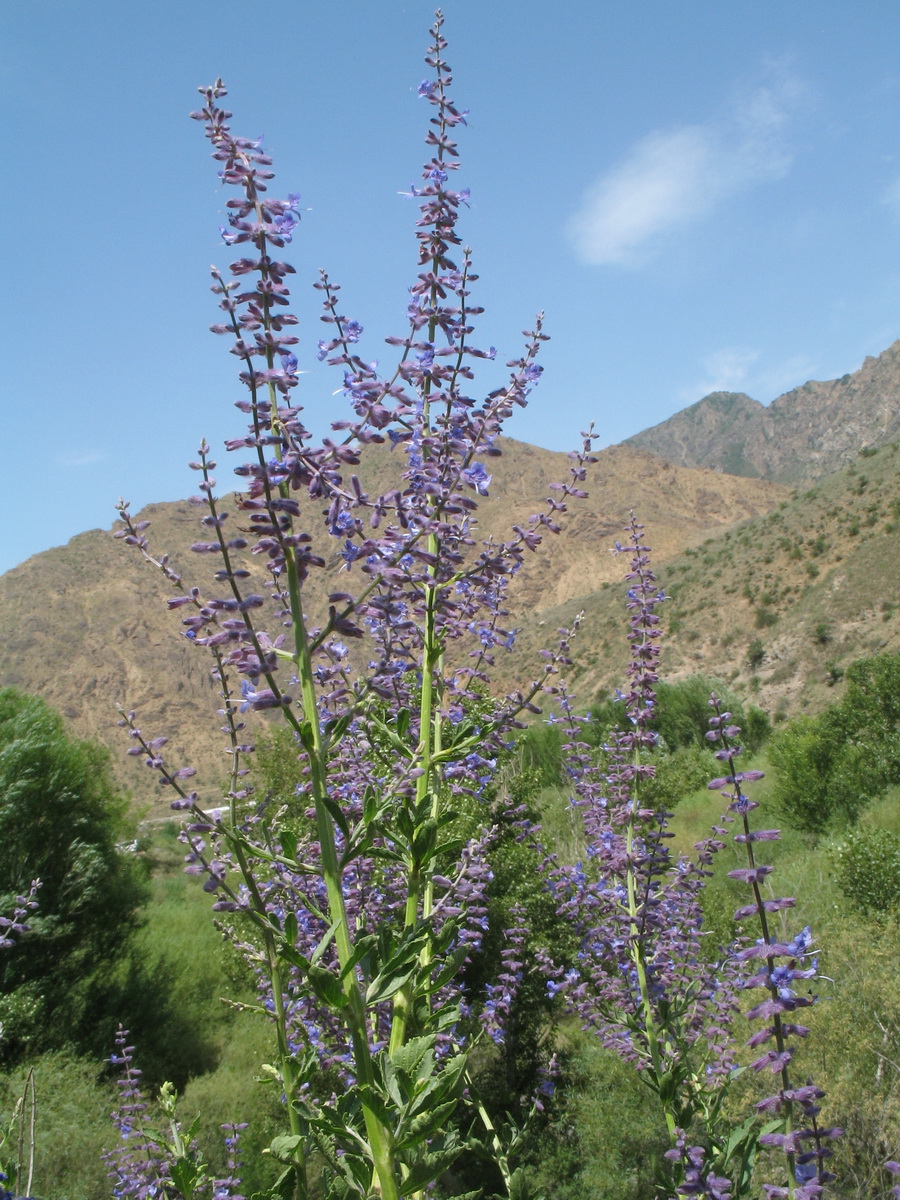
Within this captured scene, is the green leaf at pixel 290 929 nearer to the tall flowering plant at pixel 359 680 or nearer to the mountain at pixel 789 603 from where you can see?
the tall flowering plant at pixel 359 680

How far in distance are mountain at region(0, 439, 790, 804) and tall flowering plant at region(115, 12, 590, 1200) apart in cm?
5589

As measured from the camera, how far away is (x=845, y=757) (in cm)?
2406

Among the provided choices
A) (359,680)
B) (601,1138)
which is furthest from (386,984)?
(601,1138)

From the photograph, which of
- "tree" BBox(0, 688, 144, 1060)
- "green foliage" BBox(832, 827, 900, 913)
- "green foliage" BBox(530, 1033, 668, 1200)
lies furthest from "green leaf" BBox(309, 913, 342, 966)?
"green foliage" BBox(832, 827, 900, 913)

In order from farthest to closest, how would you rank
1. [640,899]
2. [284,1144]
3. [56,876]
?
1. [56,876]
2. [640,899]
3. [284,1144]

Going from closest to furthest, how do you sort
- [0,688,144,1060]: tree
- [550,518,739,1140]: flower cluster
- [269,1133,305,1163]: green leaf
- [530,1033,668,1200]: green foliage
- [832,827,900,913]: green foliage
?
[269,1133,305,1163]: green leaf
[550,518,739,1140]: flower cluster
[530,1033,668,1200]: green foliage
[832,827,900,913]: green foliage
[0,688,144,1060]: tree

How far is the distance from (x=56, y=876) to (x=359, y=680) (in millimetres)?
17764

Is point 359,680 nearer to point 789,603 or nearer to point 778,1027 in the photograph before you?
point 778,1027

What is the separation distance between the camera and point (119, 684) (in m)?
82.1

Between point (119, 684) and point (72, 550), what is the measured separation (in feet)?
75.6

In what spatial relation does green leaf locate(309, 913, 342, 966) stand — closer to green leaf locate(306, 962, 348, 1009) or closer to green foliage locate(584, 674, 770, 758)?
green leaf locate(306, 962, 348, 1009)

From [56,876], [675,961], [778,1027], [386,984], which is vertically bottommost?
[56,876]

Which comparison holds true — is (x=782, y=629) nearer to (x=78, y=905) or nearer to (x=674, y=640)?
(x=674, y=640)

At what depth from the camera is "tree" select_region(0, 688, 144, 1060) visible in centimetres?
1553
